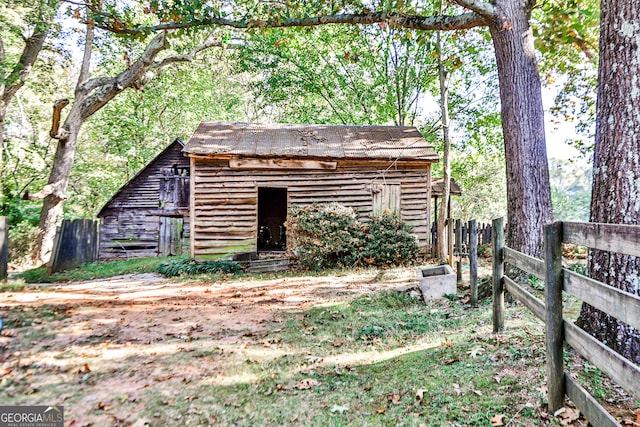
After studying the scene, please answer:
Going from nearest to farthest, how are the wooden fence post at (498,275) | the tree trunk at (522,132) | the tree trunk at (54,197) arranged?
1. the wooden fence post at (498,275)
2. the tree trunk at (522,132)
3. the tree trunk at (54,197)

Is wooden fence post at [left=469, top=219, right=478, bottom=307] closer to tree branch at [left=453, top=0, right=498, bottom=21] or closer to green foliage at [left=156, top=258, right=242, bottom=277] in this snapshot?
tree branch at [left=453, top=0, right=498, bottom=21]

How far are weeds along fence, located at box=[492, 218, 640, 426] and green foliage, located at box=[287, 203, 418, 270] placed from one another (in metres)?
7.27

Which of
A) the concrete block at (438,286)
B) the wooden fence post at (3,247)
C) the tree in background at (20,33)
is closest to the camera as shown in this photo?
the concrete block at (438,286)

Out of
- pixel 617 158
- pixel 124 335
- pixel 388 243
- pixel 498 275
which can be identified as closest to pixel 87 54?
pixel 124 335

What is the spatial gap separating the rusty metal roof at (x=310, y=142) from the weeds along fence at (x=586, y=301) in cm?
900

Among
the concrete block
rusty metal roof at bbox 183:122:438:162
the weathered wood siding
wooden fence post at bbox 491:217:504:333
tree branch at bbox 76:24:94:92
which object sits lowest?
the concrete block

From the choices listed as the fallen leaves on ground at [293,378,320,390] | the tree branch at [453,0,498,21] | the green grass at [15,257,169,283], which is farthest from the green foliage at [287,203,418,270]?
the fallen leaves on ground at [293,378,320,390]

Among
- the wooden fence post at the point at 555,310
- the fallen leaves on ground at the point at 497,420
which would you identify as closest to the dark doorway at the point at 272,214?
the fallen leaves on ground at the point at 497,420

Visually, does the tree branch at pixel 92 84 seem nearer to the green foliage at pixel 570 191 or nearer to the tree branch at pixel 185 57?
the tree branch at pixel 185 57

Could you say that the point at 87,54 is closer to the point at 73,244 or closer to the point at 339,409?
the point at 73,244

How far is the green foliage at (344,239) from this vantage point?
10242 millimetres

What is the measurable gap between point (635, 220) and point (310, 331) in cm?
386

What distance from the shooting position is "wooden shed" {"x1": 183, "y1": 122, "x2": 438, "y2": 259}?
11.5 meters

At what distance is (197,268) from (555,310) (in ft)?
32.4
